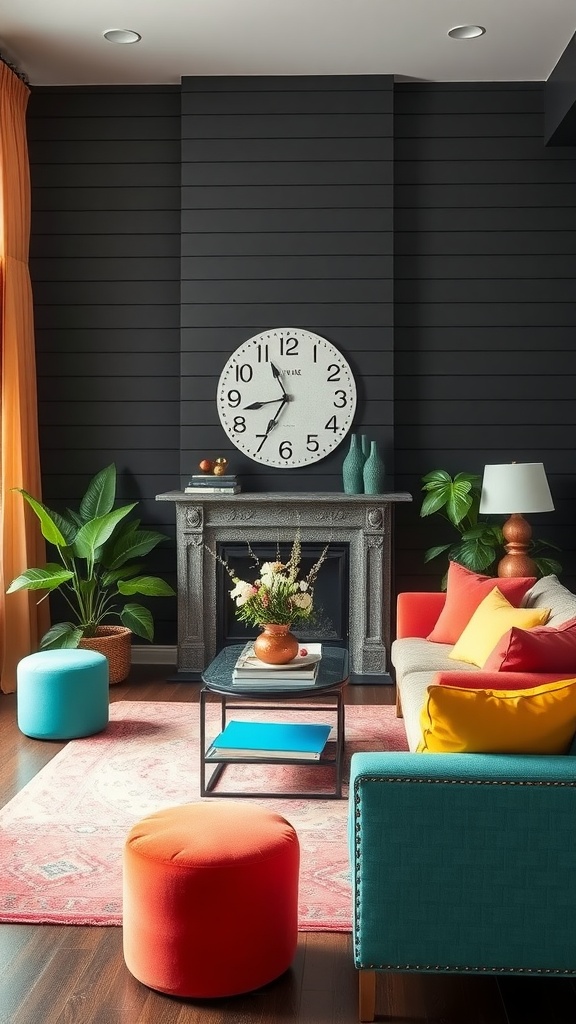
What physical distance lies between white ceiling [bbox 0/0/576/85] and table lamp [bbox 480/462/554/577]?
2.20m

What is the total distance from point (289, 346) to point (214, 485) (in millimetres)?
→ 930

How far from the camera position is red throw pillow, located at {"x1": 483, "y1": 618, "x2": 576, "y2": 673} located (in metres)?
2.98

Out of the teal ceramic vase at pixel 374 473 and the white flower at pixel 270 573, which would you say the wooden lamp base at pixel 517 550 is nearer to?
the teal ceramic vase at pixel 374 473

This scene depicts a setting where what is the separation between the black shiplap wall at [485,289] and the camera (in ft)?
19.4

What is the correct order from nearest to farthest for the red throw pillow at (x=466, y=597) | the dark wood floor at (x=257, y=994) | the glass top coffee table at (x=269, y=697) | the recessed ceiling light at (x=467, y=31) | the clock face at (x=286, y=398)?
the dark wood floor at (x=257, y=994)
the glass top coffee table at (x=269, y=697)
the red throw pillow at (x=466, y=597)
the recessed ceiling light at (x=467, y=31)
the clock face at (x=286, y=398)

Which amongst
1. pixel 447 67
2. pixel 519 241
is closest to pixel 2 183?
pixel 447 67

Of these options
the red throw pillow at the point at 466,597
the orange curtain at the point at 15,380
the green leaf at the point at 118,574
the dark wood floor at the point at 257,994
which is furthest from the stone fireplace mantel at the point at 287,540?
the dark wood floor at the point at 257,994

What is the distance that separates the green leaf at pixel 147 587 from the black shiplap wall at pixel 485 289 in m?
1.53

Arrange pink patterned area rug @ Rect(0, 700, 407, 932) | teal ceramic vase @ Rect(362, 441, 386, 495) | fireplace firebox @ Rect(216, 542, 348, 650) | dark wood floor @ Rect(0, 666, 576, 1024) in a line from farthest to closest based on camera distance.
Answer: fireplace firebox @ Rect(216, 542, 348, 650), teal ceramic vase @ Rect(362, 441, 386, 495), pink patterned area rug @ Rect(0, 700, 407, 932), dark wood floor @ Rect(0, 666, 576, 1024)

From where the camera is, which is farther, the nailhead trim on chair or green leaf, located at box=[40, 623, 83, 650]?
green leaf, located at box=[40, 623, 83, 650]

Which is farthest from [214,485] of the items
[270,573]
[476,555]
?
[270,573]

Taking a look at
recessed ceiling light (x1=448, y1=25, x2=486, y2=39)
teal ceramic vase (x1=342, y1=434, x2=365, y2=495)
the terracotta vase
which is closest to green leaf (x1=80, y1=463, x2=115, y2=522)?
teal ceramic vase (x1=342, y1=434, x2=365, y2=495)

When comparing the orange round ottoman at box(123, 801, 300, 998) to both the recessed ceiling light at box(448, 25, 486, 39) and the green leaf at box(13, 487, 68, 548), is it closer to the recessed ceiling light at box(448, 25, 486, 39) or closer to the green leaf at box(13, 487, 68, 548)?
the green leaf at box(13, 487, 68, 548)

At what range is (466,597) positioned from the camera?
14.9 ft
